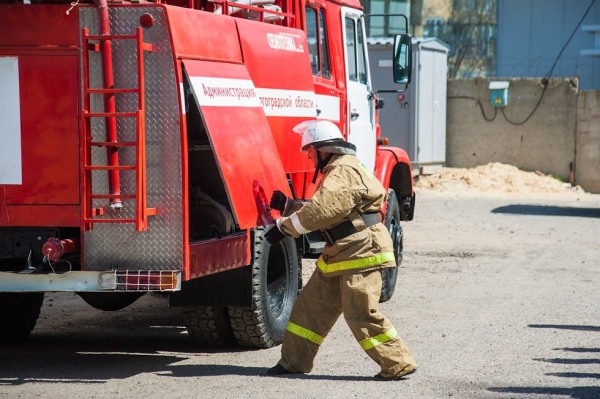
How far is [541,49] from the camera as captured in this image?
35.3m

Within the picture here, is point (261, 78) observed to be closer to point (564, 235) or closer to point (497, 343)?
point (497, 343)

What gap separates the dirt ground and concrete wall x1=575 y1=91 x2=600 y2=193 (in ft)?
30.1

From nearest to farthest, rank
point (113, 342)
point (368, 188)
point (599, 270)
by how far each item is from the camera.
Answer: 1. point (368, 188)
2. point (113, 342)
3. point (599, 270)

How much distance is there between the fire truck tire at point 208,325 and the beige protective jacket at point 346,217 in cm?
117

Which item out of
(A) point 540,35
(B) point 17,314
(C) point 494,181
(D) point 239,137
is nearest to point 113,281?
(D) point 239,137

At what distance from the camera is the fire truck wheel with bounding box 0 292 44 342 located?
8.53 m

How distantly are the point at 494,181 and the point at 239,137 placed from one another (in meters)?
17.4

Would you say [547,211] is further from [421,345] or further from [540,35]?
[540,35]

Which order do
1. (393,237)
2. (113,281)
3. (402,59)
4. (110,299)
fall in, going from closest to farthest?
(113,281), (110,299), (402,59), (393,237)

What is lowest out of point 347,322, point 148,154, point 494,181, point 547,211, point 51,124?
point 547,211

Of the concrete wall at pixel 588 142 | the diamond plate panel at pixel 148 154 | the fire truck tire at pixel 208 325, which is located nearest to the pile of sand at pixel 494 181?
the concrete wall at pixel 588 142

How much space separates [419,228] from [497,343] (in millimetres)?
8899

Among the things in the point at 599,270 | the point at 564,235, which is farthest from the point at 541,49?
the point at 599,270

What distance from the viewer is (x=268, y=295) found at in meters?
8.28
